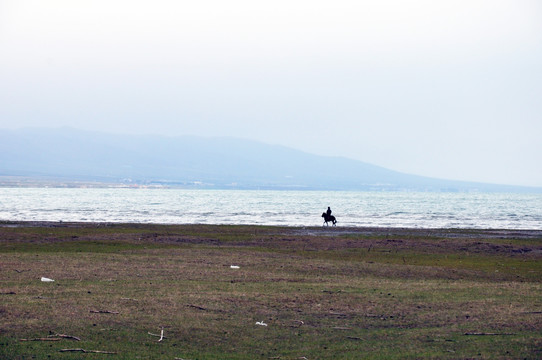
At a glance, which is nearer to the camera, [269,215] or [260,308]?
[260,308]

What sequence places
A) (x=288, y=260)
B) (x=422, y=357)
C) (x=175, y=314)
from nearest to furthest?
(x=422, y=357) < (x=175, y=314) < (x=288, y=260)

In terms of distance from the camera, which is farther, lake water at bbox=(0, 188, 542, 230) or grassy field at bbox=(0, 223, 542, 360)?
lake water at bbox=(0, 188, 542, 230)

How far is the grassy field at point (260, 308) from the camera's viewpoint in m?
13.4

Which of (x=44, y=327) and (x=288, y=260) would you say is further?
(x=288, y=260)

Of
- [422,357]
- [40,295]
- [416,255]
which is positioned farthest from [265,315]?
[416,255]

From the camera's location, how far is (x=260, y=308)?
16.9 m

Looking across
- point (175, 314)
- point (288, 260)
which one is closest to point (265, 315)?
point (175, 314)

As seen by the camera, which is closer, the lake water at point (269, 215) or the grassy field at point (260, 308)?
the grassy field at point (260, 308)

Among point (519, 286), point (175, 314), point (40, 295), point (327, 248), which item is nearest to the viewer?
point (175, 314)

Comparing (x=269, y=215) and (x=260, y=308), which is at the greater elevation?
(x=260, y=308)

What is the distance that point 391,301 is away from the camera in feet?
59.5

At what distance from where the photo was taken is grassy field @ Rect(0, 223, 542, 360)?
13422mm

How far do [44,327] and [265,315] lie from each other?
4898 millimetres

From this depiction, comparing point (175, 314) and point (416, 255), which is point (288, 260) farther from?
point (175, 314)
